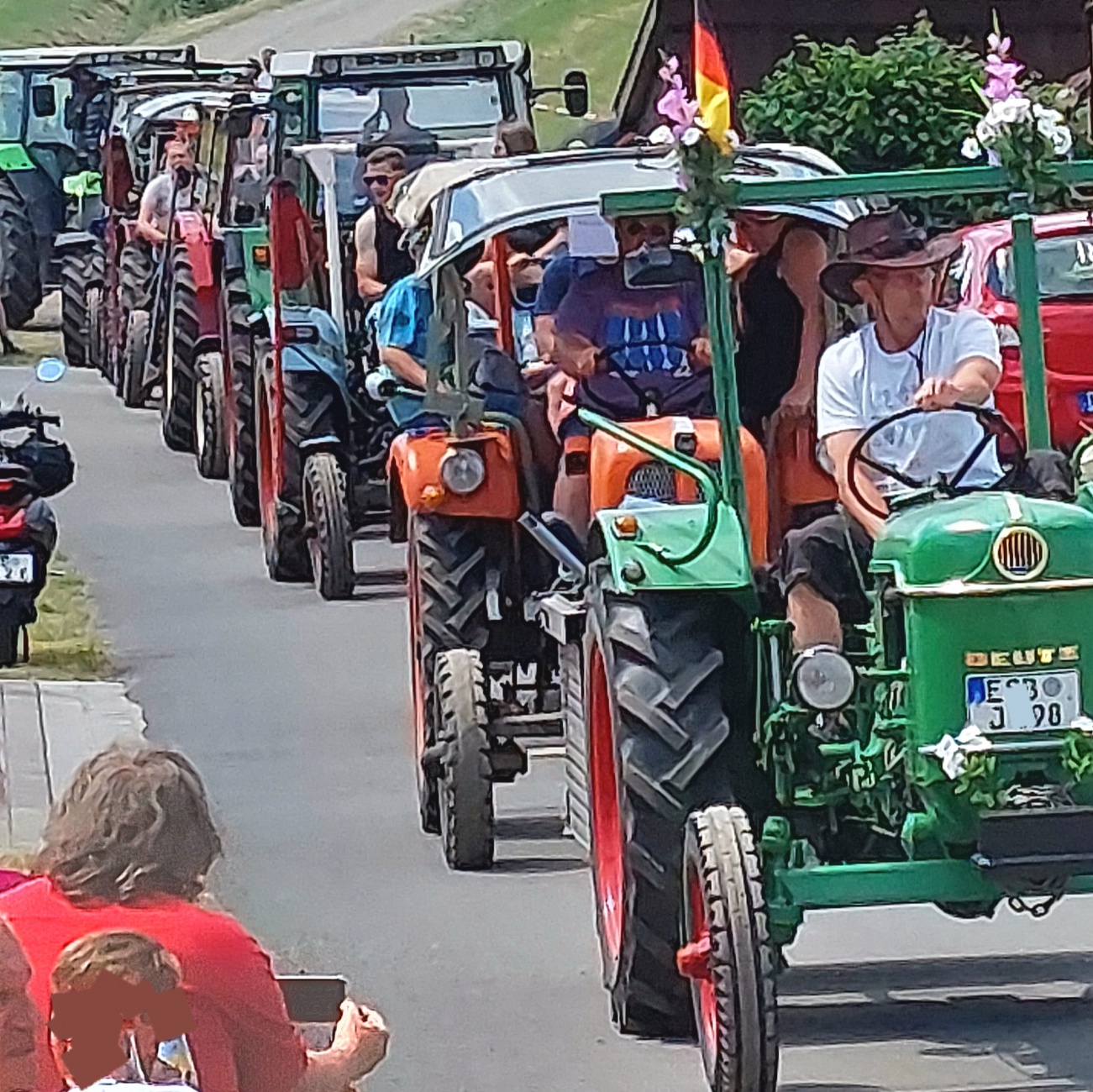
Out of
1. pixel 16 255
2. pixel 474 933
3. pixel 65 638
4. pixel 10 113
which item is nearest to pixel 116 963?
pixel 474 933

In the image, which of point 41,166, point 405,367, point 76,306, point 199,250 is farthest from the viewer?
point 41,166

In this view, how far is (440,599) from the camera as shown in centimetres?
1007

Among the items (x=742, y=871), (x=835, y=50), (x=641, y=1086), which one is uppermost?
(x=835, y=50)

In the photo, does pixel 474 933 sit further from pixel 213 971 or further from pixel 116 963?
pixel 116 963

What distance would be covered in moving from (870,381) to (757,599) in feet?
1.84

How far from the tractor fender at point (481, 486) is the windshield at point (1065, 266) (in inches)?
239

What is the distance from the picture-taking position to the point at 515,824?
33.9 ft

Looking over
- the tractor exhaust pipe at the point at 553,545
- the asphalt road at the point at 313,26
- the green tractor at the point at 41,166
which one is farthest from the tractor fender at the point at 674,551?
the asphalt road at the point at 313,26

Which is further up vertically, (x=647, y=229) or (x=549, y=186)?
(x=549, y=186)

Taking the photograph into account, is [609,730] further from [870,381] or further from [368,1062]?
[368,1062]

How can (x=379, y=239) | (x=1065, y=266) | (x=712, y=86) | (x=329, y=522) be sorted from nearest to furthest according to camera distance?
(x=712, y=86) → (x=329, y=522) → (x=379, y=239) → (x=1065, y=266)

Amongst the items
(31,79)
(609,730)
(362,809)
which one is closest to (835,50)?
(31,79)

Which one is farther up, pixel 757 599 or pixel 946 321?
pixel 946 321

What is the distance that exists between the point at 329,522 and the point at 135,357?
8011 mm
